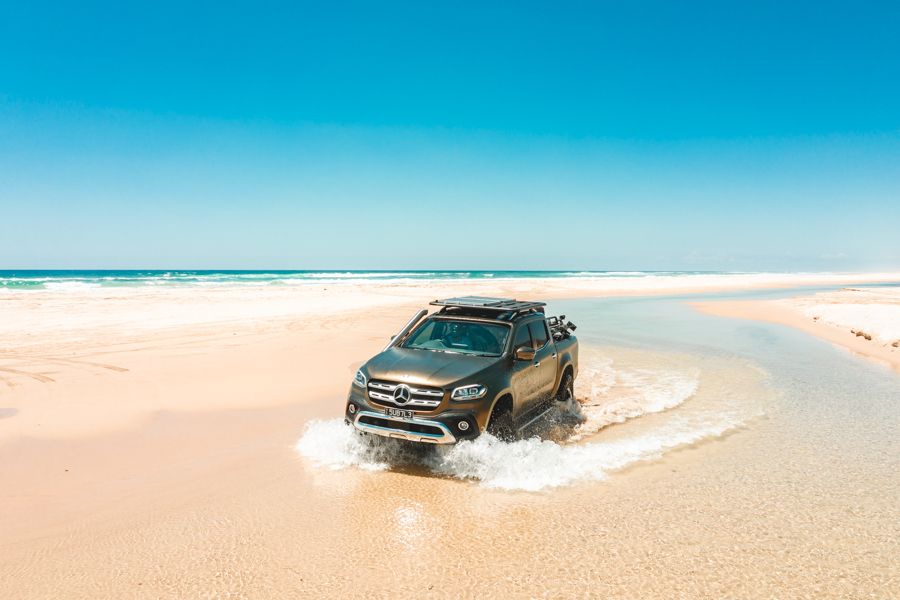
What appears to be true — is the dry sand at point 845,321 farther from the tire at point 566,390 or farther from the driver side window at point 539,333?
the driver side window at point 539,333

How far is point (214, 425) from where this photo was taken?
8.72 metres

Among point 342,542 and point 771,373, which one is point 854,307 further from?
point 342,542

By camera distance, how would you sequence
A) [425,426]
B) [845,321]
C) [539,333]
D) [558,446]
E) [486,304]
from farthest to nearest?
[845,321]
[539,333]
[486,304]
[558,446]
[425,426]

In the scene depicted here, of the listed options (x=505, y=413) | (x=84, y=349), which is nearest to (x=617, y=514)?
(x=505, y=413)

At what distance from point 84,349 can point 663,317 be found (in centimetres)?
2274

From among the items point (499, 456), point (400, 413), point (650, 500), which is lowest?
point (650, 500)

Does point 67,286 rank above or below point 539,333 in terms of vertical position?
below

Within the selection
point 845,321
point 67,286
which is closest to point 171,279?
point 67,286

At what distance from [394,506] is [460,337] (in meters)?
2.92

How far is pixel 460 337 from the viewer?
8.15 meters

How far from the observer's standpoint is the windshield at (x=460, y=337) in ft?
25.5

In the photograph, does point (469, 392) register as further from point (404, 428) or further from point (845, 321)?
point (845, 321)

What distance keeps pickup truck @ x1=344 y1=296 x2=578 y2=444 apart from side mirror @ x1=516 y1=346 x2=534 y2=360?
0.01 metres

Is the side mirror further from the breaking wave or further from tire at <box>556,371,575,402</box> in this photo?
tire at <box>556,371,575,402</box>
